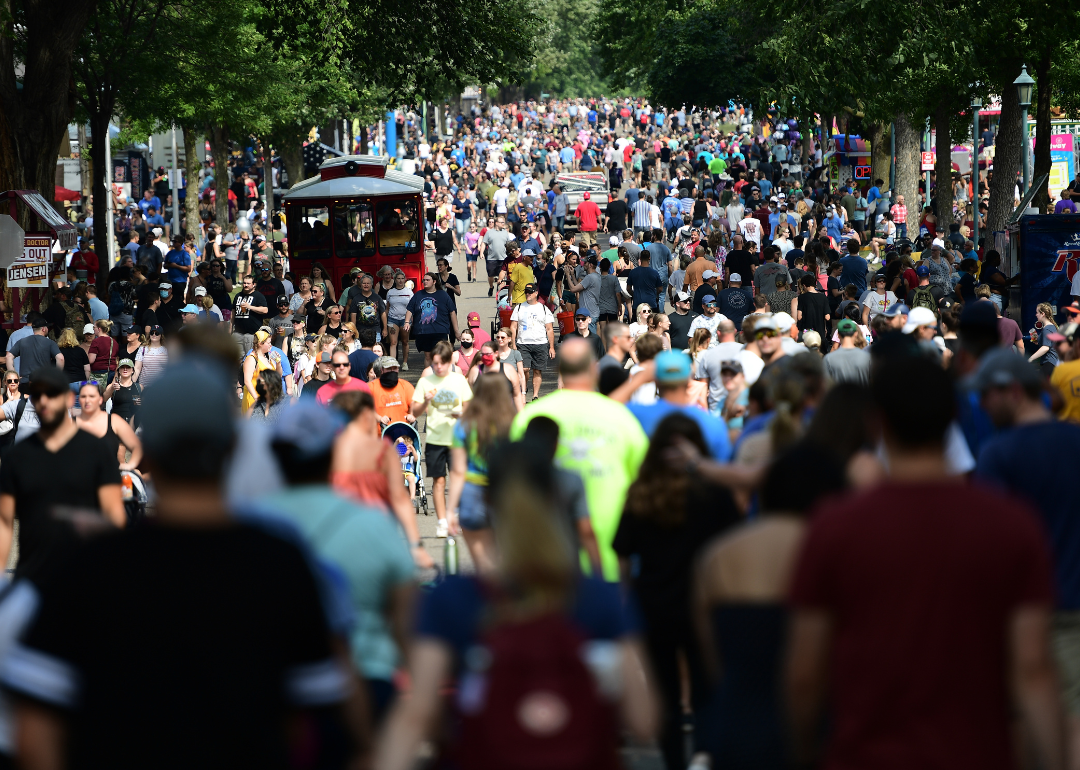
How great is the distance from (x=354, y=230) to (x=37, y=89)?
6.58 meters

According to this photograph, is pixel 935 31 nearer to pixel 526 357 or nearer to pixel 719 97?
pixel 526 357

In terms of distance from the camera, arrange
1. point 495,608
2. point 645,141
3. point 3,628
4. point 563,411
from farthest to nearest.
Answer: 1. point 645,141
2. point 563,411
3. point 3,628
4. point 495,608

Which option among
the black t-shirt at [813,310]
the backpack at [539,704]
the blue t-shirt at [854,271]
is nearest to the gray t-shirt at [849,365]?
the black t-shirt at [813,310]

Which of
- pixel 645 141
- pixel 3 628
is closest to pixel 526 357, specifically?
pixel 3 628

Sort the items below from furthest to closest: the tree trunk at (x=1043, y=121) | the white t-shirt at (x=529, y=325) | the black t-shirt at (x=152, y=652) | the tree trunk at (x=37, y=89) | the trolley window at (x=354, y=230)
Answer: the trolley window at (x=354, y=230) < the tree trunk at (x=1043, y=121) < the tree trunk at (x=37, y=89) < the white t-shirt at (x=529, y=325) < the black t-shirt at (x=152, y=652)

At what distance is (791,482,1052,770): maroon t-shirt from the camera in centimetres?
347

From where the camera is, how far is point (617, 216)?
35.1 meters

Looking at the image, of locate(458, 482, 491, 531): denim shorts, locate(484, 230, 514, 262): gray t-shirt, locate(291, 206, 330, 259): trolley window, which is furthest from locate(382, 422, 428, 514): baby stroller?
locate(484, 230, 514, 262): gray t-shirt

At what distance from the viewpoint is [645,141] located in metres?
64.7

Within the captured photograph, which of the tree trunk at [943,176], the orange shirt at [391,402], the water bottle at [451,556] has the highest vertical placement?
the tree trunk at [943,176]

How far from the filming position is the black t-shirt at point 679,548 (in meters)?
5.77

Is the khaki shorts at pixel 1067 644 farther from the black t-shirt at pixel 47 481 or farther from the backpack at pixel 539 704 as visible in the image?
the black t-shirt at pixel 47 481

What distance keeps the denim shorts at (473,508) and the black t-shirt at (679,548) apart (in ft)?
7.81

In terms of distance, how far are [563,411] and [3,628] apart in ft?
11.5
